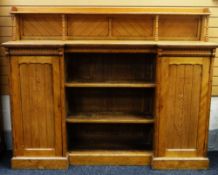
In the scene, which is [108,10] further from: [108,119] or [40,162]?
[40,162]

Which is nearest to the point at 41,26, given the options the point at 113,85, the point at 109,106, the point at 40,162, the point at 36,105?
the point at 36,105

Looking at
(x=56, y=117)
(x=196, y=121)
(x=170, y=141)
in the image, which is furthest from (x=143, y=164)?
(x=56, y=117)

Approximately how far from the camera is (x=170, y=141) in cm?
285

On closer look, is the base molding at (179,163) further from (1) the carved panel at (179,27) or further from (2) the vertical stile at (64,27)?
(2) the vertical stile at (64,27)

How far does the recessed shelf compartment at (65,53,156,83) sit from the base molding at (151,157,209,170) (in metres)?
0.77

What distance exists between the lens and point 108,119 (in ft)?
9.56

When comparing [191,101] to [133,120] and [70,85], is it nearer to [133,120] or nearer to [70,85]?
[133,120]

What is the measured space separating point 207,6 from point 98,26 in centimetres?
Answer: 107

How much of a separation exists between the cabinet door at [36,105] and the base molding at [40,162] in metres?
0.05

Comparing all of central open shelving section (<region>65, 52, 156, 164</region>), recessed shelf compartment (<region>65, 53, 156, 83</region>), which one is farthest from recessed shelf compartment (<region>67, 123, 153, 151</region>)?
recessed shelf compartment (<region>65, 53, 156, 83</region>)

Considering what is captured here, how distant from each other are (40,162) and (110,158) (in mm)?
654

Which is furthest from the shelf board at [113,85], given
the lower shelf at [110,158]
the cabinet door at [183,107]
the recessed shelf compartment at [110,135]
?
the lower shelf at [110,158]

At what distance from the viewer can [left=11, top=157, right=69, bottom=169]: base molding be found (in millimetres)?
2875

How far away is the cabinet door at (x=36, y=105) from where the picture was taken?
8.86 feet
